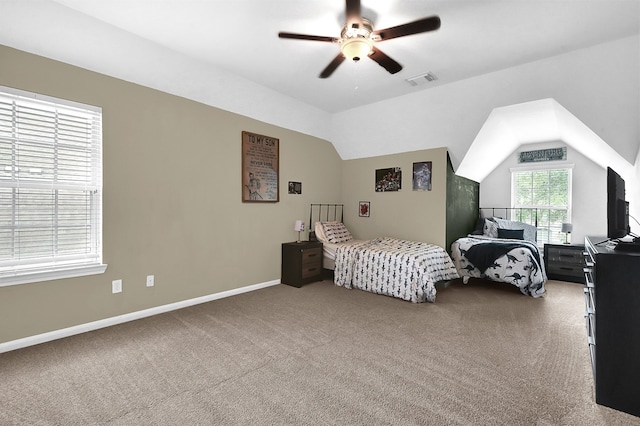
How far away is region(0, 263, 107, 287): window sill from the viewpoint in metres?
2.40

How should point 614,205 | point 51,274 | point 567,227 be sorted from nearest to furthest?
point 614,205 → point 51,274 → point 567,227

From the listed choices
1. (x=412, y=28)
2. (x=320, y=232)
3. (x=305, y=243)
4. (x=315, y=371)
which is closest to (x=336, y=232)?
(x=320, y=232)

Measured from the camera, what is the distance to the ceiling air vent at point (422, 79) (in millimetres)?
3741

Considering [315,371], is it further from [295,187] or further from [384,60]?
[295,187]

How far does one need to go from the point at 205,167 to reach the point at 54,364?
7.44 feet

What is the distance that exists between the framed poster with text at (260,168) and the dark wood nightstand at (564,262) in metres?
4.42

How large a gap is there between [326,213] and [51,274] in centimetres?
377

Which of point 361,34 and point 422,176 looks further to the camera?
point 422,176

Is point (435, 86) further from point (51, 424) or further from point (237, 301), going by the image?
point (51, 424)

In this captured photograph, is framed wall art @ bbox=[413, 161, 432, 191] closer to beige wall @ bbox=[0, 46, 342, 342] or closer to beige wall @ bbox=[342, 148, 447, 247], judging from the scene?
beige wall @ bbox=[342, 148, 447, 247]

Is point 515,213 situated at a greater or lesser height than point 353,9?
lesser

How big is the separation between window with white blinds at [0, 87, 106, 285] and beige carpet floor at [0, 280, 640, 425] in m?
0.72

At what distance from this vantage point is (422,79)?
3.88m

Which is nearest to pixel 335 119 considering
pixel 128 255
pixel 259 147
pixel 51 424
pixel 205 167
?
pixel 259 147
